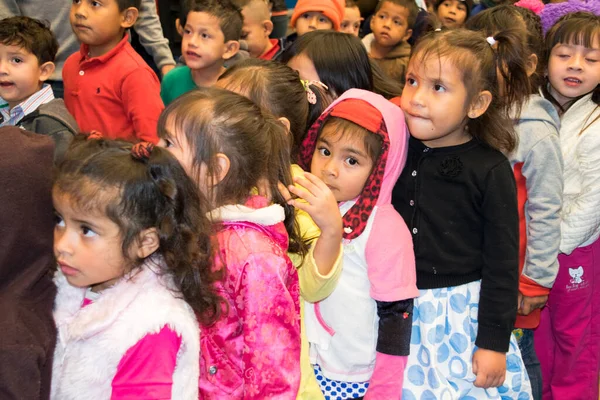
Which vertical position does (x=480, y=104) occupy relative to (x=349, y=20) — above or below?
above

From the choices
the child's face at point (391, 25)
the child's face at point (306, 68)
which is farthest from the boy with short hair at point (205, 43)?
the child's face at point (391, 25)

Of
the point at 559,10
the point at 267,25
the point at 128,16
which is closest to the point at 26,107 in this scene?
the point at 128,16

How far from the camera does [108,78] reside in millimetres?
3191

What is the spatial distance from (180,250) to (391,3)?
3769 mm

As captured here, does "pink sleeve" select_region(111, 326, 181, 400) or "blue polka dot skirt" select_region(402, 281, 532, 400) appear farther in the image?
"blue polka dot skirt" select_region(402, 281, 532, 400)

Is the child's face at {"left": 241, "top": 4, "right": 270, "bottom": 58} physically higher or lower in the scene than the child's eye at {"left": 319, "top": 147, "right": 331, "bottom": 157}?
lower

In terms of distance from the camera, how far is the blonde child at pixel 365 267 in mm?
2033

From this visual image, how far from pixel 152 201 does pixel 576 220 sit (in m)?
1.73

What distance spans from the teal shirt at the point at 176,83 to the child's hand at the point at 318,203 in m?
2.00

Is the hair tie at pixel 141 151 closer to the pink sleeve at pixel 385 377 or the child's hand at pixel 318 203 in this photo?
the child's hand at pixel 318 203

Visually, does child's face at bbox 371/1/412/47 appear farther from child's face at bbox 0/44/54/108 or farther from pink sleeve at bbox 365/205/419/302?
pink sleeve at bbox 365/205/419/302

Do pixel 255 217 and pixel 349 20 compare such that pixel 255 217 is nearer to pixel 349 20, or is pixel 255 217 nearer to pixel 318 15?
pixel 318 15

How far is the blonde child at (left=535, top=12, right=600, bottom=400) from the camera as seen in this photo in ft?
8.81

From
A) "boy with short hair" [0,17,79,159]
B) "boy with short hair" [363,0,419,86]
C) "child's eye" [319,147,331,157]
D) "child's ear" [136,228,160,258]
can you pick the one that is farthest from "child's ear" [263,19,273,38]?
"child's ear" [136,228,160,258]
